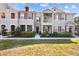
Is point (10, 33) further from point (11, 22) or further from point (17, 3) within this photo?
point (17, 3)

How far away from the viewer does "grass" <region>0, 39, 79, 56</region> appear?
12.7 feet

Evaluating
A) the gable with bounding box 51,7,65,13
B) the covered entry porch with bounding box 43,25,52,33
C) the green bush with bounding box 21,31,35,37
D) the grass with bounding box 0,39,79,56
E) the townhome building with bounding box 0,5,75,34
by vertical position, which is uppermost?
the gable with bounding box 51,7,65,13

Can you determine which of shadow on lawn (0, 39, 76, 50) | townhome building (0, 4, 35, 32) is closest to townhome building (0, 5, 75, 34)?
townhome building (0, 4, 35, 32)

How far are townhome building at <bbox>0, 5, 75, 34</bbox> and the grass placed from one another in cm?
17

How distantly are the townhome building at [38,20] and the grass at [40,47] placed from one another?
0.17m

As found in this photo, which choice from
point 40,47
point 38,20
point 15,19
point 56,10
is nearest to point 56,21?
point 56,10

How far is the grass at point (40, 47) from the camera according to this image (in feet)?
12.7

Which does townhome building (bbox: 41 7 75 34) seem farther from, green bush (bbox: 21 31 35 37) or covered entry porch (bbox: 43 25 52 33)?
green bush (bbox: 21 31 35 37)

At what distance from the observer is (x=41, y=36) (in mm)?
3963

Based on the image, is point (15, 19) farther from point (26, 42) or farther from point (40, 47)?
point (40, 47)

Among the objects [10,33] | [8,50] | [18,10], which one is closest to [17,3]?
[18,10]

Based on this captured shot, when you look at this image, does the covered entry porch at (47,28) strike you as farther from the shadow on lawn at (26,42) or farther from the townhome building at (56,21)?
the shadow on lawn at (26,42)

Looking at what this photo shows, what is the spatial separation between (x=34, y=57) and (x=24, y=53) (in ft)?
0.50

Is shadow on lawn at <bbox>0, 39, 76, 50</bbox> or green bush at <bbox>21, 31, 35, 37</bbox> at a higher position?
green bush at <bbox>21, 31, 35, 37</bbox>
